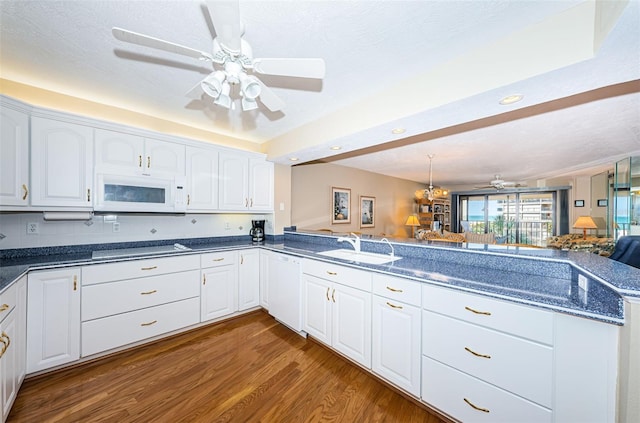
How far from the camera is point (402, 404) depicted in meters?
1.67

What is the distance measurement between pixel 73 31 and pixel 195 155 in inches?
58.1

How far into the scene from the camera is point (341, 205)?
523 cm

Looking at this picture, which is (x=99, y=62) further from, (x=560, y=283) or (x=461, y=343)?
(x=560, y=283)

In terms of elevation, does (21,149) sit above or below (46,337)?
above

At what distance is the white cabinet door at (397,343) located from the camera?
5.28ft

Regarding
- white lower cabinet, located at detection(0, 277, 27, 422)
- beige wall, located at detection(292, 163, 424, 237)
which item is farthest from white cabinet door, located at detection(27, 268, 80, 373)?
beige wall, located at detection(292, 163, 424, 237)

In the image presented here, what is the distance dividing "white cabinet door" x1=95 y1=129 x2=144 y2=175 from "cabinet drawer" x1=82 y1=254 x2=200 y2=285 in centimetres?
90

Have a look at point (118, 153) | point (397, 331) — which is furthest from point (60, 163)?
point (397, 331)

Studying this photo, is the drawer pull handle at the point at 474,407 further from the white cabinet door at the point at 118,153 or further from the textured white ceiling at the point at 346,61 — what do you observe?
the white cabinet door at the point at 118,153

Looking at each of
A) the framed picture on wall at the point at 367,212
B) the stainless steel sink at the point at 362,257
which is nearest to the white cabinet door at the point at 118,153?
the stainless steel sink at the point at 362,257

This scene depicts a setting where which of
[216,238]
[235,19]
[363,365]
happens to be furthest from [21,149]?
[363,365]

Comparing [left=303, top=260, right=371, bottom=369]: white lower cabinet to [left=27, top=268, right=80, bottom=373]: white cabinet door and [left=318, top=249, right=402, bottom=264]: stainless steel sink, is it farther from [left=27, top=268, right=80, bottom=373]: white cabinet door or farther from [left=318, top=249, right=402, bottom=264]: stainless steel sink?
[left=27, top=268, right=80, bottom=373]: white cabinet door

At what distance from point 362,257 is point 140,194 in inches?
93.7

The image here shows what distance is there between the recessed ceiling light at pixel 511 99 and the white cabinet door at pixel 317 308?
1891 mm
